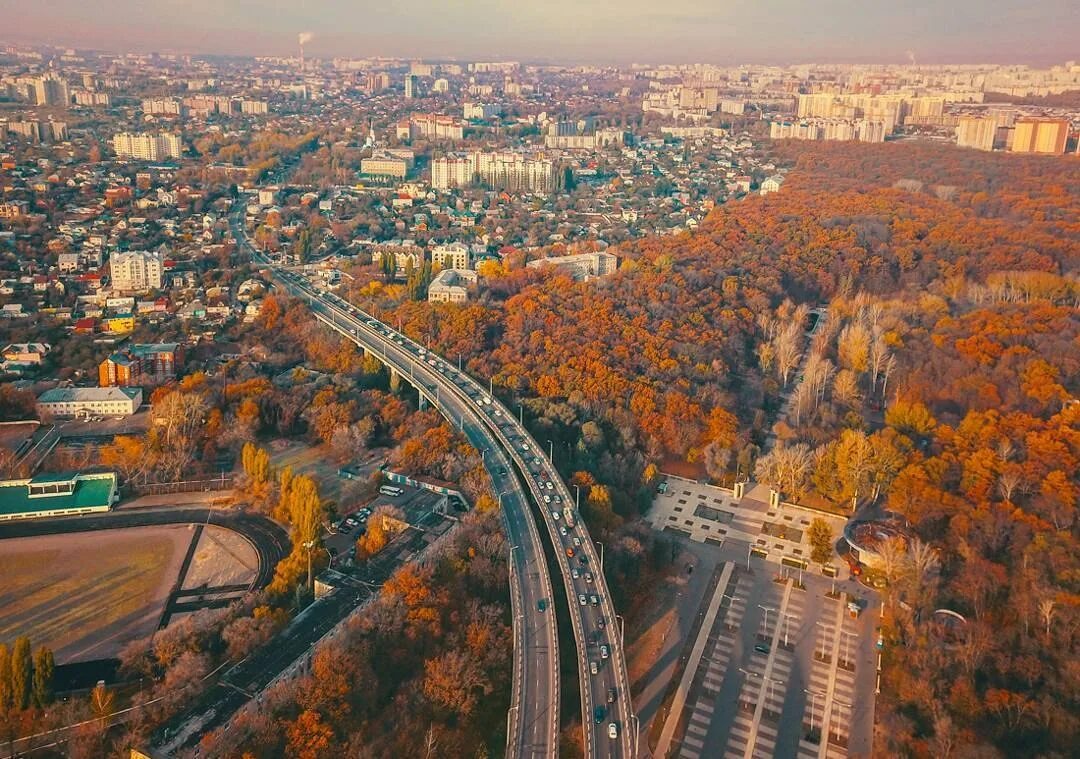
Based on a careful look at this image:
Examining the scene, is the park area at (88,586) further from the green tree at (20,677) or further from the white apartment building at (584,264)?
the white apartment building at (584,264)

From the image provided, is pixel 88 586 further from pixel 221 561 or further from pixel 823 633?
pixel 823 633

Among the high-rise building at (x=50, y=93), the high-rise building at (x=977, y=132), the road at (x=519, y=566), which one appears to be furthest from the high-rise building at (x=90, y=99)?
the high-rise building at (x=977, y=132)

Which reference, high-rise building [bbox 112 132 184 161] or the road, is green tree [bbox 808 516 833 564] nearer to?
the road

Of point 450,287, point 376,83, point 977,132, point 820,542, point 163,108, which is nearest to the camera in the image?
point 820,542

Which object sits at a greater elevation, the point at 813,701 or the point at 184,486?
the point at 184,486

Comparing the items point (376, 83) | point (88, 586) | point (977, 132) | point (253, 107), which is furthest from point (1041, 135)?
point (376, 83)

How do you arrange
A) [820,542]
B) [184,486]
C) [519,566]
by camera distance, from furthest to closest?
[184,486] < [820,542] < [519,566]

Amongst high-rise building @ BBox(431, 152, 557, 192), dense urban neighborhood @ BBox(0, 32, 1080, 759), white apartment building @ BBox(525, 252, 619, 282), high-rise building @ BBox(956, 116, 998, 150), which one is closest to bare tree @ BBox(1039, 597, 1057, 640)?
dense urban neighborhood @ BBox(0, 32, 1080, 759)
